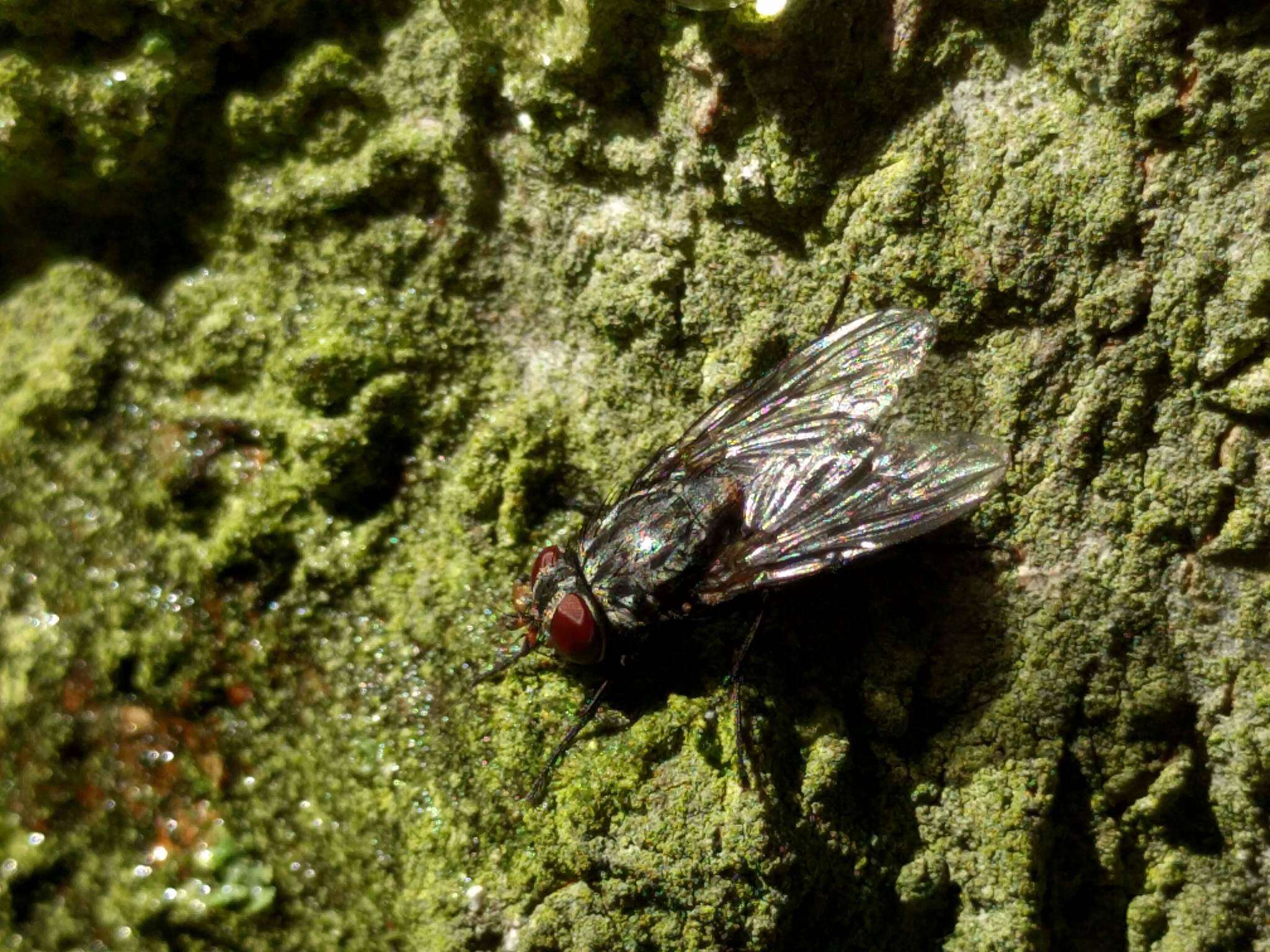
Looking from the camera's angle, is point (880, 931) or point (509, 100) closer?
point (880, 931)

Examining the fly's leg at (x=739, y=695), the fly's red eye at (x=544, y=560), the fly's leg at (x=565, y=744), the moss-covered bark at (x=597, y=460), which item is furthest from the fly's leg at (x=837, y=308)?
the fly's leg at (x=565, y=744)

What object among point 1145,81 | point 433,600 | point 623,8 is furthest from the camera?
point 433,600

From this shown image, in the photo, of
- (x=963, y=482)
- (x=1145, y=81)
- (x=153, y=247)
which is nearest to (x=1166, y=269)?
(x=1145, y=81)

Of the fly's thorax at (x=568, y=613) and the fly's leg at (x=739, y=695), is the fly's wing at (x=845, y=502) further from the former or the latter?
the fly's thorax at (x=568, y=613)

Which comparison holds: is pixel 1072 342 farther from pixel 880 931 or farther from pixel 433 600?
pixel 433 600

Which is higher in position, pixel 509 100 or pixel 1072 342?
pixel 509 100

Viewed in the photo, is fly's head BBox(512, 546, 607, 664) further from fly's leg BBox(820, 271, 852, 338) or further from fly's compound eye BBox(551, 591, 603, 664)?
fly's leg BBox(820, 271, 852, 338)

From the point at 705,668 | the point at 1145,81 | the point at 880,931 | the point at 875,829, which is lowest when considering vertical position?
the point at 880,931

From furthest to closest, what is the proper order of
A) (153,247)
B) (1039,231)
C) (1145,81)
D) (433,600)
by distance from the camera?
(153,247) < (433,600) < (1039,231) < (1145,81)
